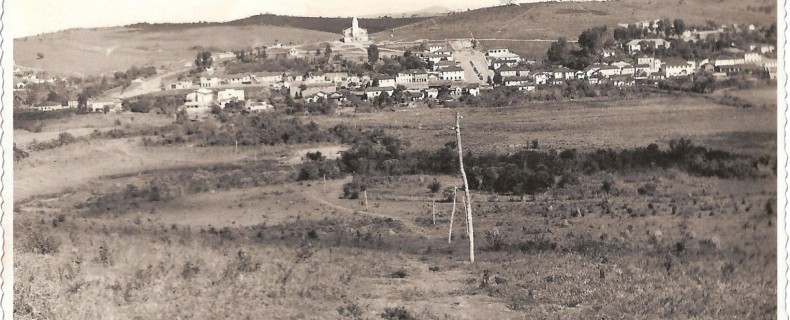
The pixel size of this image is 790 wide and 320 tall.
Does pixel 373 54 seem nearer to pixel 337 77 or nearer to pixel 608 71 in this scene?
pixel 337 77

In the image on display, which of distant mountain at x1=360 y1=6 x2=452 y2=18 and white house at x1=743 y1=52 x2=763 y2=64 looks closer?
white house at x1=743 y1=52 x2=763 y2=64

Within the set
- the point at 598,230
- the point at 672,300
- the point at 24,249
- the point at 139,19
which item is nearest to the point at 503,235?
the point at 598,230

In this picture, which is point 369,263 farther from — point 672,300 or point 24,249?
point 24,249

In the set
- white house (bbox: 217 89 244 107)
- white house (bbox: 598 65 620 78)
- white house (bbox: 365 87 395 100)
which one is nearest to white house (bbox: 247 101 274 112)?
white house (bbox: 217 89 244 107)

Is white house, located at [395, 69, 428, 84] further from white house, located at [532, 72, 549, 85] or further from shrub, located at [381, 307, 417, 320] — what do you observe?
shrub, located at [381, 307, 417, 320]

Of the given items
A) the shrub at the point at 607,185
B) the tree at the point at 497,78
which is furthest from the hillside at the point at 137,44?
the shrub at the point at 607,185
